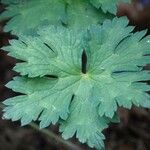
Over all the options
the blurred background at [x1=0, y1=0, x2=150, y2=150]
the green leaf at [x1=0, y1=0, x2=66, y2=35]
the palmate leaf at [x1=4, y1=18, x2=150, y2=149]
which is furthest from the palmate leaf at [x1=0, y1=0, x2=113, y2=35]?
the blurred background at [x1=0, y1=0, x2=150, y2=150]

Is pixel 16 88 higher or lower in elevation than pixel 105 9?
lower

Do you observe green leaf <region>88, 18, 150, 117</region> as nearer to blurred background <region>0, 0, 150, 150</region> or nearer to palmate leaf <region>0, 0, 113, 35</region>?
palmate leaf <region>0, 0, 113, 35</region>

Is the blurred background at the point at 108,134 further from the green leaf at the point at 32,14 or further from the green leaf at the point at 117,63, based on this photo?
the green leaf at the point at 117,63

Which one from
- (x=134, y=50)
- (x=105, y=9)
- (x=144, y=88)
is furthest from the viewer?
(x=105, y=9)

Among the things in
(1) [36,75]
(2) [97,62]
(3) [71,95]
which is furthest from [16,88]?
(2) [97,62]

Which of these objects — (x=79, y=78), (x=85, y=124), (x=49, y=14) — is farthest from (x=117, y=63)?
(x=49, y=14)

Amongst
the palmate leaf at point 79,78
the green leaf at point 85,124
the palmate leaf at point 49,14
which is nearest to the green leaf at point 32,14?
the palmate leaf at point 49,14

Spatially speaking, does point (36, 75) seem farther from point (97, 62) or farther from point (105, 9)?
point (105, 9)
